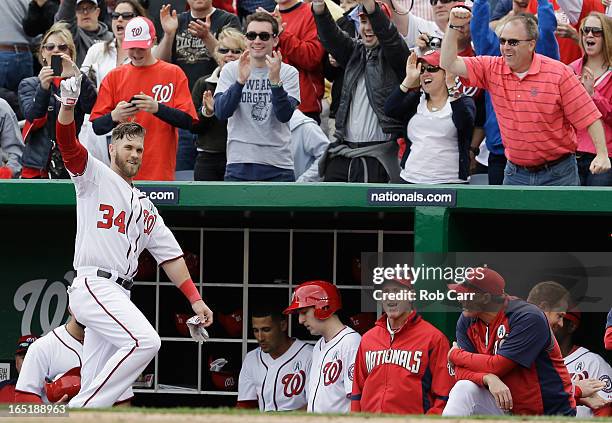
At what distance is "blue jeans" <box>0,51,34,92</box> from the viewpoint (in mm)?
10336

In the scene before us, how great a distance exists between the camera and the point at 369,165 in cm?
873

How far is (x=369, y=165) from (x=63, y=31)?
7.92 ft

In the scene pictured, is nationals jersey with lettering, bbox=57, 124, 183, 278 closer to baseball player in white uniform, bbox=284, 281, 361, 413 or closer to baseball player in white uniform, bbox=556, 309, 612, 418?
Result: baseball player in white uniform, bbox=284, 281, 361, 413

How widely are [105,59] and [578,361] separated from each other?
409cm

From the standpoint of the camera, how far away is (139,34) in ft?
28.7

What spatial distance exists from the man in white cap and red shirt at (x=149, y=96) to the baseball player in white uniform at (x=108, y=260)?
4.86 ft

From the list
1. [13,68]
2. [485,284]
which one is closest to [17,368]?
[13,68]

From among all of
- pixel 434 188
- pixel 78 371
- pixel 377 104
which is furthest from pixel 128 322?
pixel 377 104

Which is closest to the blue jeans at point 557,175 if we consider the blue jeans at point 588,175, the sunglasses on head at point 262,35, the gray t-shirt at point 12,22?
the blue jeans at point 588,175

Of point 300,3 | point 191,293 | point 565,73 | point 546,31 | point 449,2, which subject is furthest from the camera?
point 300,3

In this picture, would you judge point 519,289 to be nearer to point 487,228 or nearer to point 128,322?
point 487,228

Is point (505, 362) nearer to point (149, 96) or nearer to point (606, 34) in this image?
point (606, 34)

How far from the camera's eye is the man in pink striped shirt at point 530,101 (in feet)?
25.4

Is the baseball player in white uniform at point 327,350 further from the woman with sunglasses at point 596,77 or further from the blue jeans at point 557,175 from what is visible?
the woman with sunglasses at point 596,77
